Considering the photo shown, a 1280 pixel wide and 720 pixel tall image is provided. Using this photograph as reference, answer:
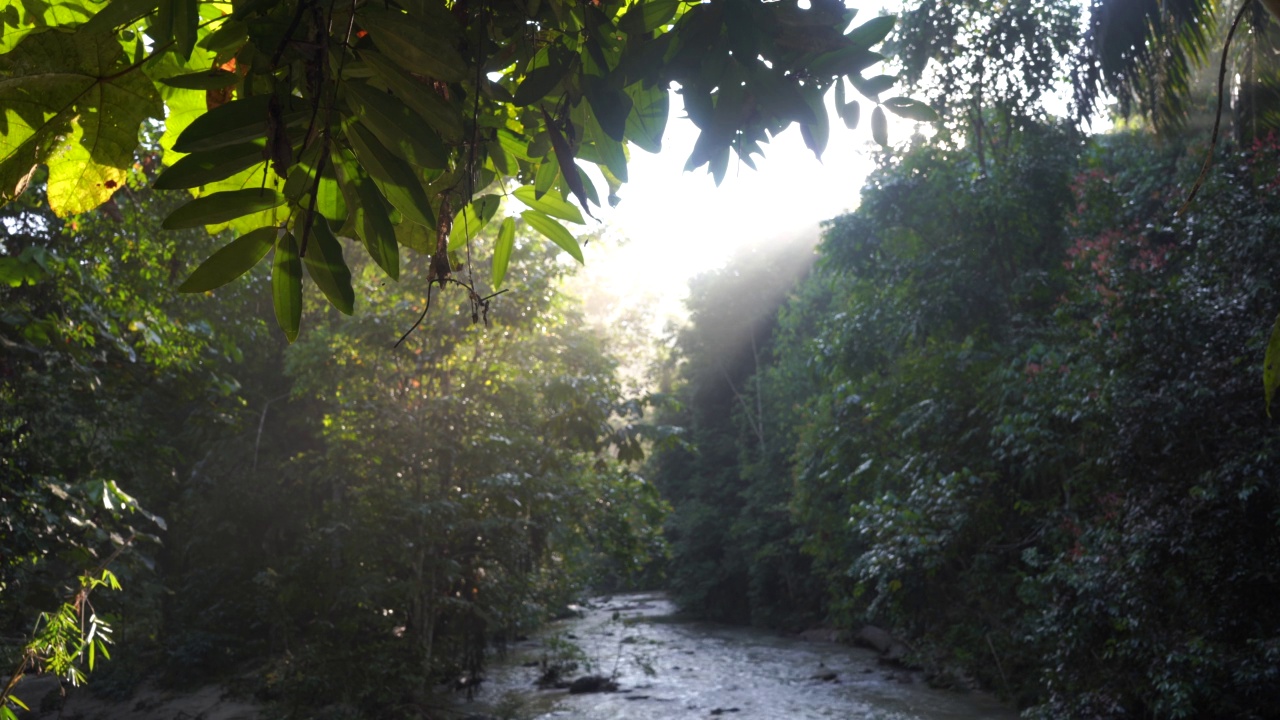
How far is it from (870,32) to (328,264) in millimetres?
763

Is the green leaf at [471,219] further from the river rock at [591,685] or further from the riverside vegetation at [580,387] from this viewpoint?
the river rock at [591,685]

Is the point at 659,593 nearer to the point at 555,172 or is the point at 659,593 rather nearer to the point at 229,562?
the point at 229,562

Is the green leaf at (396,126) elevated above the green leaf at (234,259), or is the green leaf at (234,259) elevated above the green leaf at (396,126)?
the green leaf at (396,126)

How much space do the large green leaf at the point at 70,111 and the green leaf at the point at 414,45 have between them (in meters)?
0.37

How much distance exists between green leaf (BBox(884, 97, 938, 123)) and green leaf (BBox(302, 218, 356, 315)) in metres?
0.77

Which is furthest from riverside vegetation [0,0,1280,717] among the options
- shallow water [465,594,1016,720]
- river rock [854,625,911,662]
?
shallow water [465,594,1016,720]

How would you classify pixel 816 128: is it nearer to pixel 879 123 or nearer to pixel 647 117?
pixel 879 123

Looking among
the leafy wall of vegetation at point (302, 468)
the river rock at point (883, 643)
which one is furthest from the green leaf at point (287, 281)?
the river rock at point (883, 643)

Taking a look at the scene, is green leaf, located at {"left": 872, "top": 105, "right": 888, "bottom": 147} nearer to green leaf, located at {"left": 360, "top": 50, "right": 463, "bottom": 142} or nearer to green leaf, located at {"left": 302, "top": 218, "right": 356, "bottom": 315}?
green leaf, located at {"left": 360, "top": 50, "right": 463, "bottom": 142}

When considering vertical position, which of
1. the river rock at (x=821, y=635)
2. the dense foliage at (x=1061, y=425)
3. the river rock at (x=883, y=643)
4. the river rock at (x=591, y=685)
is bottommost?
the river rock at (x=821, y=635)

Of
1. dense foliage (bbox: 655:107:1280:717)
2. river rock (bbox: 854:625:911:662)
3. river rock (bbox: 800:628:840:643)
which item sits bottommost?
river rock (bbox: 800:628:840:643)

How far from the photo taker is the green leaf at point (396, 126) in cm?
97

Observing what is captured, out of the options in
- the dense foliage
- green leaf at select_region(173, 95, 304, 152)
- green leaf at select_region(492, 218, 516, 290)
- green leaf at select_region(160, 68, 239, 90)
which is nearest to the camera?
green leaf at select_region(173, 95, 304, 152)

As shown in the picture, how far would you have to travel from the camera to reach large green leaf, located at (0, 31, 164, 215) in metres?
1.05
